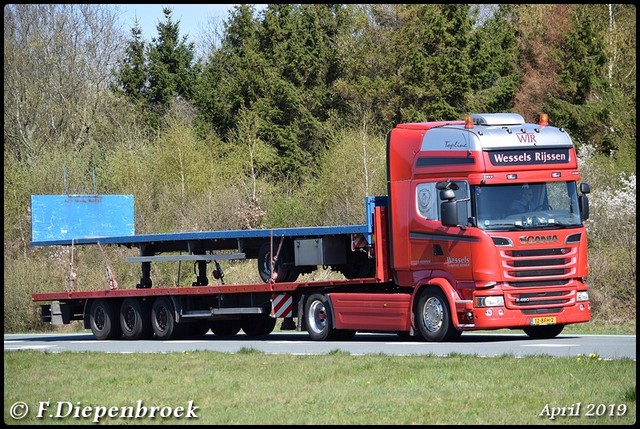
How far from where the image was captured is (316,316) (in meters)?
24.2

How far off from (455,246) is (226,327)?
27.6ft

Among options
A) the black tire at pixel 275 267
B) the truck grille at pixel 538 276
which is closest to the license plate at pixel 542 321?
the truck grille at pixel 538 276

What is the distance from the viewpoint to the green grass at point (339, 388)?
479 inches

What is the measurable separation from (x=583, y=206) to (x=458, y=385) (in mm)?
8331

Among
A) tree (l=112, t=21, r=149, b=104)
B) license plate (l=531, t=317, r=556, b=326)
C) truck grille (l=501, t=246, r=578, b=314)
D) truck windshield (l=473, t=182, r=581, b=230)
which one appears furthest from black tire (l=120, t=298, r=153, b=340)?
tree (l=112, t=21, r=149, b=104)

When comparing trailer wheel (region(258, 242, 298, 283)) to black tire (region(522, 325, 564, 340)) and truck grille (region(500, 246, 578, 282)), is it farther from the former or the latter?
truck grille (region(500, 246, 578, 282))

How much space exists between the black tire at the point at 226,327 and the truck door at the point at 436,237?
6982mm

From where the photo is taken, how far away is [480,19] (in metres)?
68.8

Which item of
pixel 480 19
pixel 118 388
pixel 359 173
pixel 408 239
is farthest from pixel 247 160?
pixel 118 388

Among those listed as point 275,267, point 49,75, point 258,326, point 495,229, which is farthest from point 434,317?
point 49,75

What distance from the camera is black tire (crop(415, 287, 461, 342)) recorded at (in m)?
21.5

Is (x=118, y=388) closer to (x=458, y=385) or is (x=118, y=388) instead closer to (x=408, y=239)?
(x=458, y=385)

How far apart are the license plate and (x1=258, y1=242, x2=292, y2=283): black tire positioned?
18.5ft

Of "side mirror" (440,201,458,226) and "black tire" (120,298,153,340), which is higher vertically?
"side mirror" (440,201,458,226)
